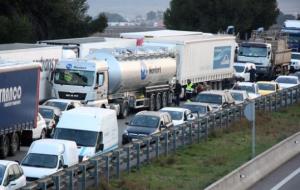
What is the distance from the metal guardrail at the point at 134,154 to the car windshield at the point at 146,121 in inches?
59.1

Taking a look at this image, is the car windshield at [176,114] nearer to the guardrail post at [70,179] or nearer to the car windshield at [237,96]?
the car windshield at [237,96]

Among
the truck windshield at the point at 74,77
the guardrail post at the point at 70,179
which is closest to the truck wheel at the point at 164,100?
the truck windshield at the point at 74,77

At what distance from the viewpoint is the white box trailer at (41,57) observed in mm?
41594

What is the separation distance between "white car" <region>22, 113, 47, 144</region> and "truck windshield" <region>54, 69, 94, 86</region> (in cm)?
774

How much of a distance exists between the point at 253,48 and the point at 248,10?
33.0 metres

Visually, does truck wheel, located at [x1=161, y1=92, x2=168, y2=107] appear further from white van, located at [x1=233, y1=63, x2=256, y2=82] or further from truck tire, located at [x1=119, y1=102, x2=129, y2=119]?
white van, located at [x1=233, y1=63, x2=256, y2=82]

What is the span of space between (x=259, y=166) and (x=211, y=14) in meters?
72.8

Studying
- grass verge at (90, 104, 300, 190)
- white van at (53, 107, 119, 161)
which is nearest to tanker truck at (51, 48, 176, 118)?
grass verge at (90, 104, 300, 190)

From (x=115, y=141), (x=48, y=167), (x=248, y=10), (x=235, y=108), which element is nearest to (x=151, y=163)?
(x=115, y=141)

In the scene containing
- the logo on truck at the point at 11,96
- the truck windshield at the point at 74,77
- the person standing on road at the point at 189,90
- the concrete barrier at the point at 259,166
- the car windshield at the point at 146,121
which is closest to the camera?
the concrete barrier at the point at 259,166

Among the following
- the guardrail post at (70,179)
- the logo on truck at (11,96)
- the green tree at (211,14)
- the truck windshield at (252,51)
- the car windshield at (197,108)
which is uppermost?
the green tree at (211,14)

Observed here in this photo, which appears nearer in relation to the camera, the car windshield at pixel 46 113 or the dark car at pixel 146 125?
the dark car at pixel 146 125

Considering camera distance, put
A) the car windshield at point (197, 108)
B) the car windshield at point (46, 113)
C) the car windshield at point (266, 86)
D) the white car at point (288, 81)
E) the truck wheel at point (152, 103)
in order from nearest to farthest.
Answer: the car windshield at point (46, 113) < the car windshield at point (197, 108) < the truck wheel at point (152, 103) < the car windshield at point (266, 86) < the white car at point (288, 81)

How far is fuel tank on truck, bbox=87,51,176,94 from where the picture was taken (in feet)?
143
